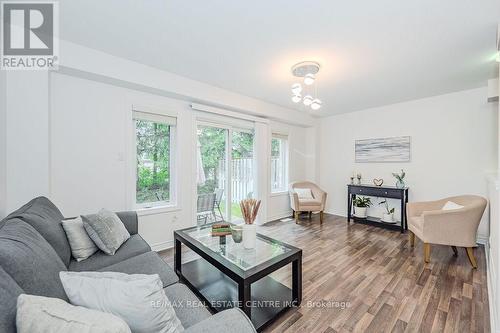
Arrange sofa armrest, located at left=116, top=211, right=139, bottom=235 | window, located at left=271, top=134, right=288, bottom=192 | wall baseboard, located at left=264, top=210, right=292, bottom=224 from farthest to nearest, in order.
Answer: window, located at left=271, top=134, right=288, bottom=192, wall baseboard, located at left=264, top=210, right=292, bottom=224, sofa armrest, located at left=116, top=211, right=139, bottom=235

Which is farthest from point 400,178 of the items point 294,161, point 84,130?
point 84,130

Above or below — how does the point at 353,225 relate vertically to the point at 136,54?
below

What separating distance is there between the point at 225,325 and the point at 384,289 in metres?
1.88

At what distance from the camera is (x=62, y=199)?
92.1 inches

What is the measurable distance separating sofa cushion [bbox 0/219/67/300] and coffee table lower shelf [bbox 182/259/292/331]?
3.74 feet

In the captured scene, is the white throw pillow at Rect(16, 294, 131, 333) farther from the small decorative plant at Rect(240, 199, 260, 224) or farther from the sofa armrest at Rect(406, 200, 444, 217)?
the sofa armrest at Rect(406, 200, 444, 217)

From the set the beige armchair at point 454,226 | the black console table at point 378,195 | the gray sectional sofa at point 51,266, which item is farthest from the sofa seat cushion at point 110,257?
the black console table at point 378,195

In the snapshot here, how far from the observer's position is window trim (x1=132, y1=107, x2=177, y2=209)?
2.83 metres

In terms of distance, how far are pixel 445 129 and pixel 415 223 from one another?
6.13 feet

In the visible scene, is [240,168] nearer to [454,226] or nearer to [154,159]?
[154,159]

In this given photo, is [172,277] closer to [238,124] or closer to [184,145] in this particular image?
[184,145]

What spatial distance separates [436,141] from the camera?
364cm

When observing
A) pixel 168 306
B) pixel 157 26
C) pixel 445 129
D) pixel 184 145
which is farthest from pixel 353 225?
pixel 157 26

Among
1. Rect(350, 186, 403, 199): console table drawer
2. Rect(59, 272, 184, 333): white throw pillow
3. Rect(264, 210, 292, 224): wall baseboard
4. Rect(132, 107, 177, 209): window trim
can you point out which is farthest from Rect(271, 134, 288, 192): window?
Rect(59, 272, 184, 333): white throw pillow
